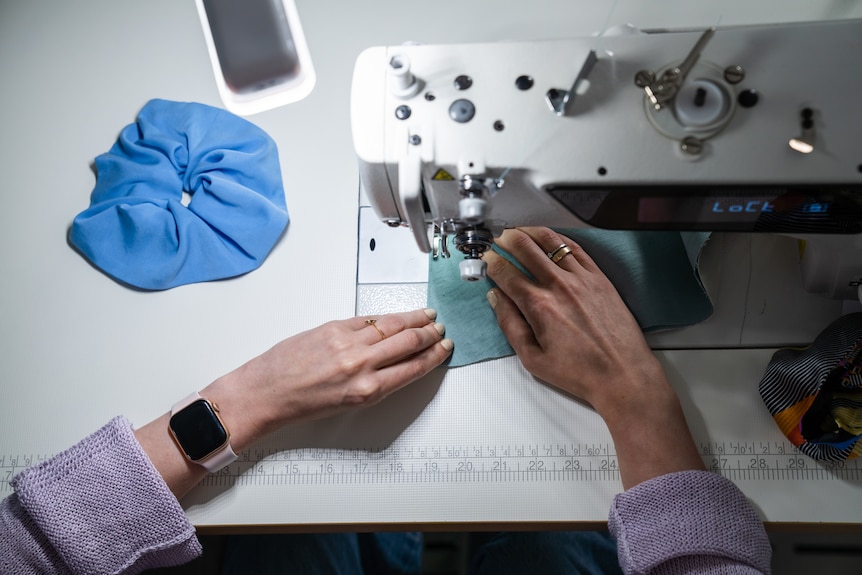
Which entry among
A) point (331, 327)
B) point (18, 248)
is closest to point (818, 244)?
point (331, 327)

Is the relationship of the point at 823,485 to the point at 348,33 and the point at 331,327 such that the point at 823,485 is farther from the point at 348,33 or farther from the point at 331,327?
the point at 348,33

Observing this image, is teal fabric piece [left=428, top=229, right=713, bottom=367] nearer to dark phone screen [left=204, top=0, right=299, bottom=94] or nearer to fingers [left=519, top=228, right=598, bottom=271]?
fingers [left=519, top=228, right=598, bottom=271]

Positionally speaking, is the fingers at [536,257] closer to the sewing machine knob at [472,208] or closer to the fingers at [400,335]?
the fingers at [400,335]

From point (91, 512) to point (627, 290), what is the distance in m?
1.15

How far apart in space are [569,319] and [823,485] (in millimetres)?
600

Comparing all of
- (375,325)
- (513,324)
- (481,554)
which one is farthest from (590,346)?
(481,554)

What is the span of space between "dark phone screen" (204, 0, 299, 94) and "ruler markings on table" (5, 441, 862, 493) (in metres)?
0.92

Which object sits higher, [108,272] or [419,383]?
[108,272]

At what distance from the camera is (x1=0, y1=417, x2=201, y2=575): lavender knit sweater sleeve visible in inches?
46.7

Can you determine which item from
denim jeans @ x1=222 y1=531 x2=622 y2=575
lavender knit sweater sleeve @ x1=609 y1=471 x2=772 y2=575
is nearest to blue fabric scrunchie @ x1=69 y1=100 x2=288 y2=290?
denim jeans @ x1=222 y1=531 x2=622 y2=575

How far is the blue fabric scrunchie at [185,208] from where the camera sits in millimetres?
1482

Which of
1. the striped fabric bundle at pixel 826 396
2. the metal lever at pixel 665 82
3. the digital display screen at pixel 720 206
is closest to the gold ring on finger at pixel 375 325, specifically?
the digital display screen at pixel 720 206

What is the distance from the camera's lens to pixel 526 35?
1.67 metres

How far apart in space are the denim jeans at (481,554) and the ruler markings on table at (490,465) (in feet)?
1.36
